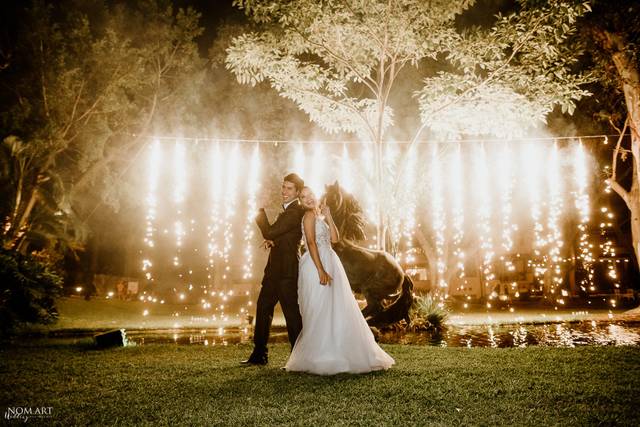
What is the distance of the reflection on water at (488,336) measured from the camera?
21.2 feet

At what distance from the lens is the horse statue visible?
743cm

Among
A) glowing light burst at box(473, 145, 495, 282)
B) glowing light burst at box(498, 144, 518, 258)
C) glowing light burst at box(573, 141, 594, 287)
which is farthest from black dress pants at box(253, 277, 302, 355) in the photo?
glowing light burst at box(498, 144, 518, 258)

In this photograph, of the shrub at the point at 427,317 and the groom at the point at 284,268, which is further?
the shrub at the point at 427,317

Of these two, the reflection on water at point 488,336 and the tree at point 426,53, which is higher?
the tree at point 426,53

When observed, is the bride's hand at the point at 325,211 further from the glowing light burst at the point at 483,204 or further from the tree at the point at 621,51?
the glowing light burst at the point at 483,204

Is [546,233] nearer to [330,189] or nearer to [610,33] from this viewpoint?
[610,33]

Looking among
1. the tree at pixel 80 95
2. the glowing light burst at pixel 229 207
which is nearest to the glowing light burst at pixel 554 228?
the glowing light burst at pixel 229 207

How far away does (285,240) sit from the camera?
4797 millimetres

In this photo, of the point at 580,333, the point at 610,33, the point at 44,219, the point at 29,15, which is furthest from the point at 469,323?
the point at 29,15

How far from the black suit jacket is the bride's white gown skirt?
0.28m

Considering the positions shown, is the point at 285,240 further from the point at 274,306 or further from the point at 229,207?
the point at 229,207

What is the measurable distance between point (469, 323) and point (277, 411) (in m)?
7.18

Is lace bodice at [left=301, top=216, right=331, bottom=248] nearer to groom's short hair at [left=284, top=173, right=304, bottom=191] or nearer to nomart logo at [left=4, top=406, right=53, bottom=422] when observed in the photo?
groom's short hair at [left=284, top=173, right=304, bottom=191]

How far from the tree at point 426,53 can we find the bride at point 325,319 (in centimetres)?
469
